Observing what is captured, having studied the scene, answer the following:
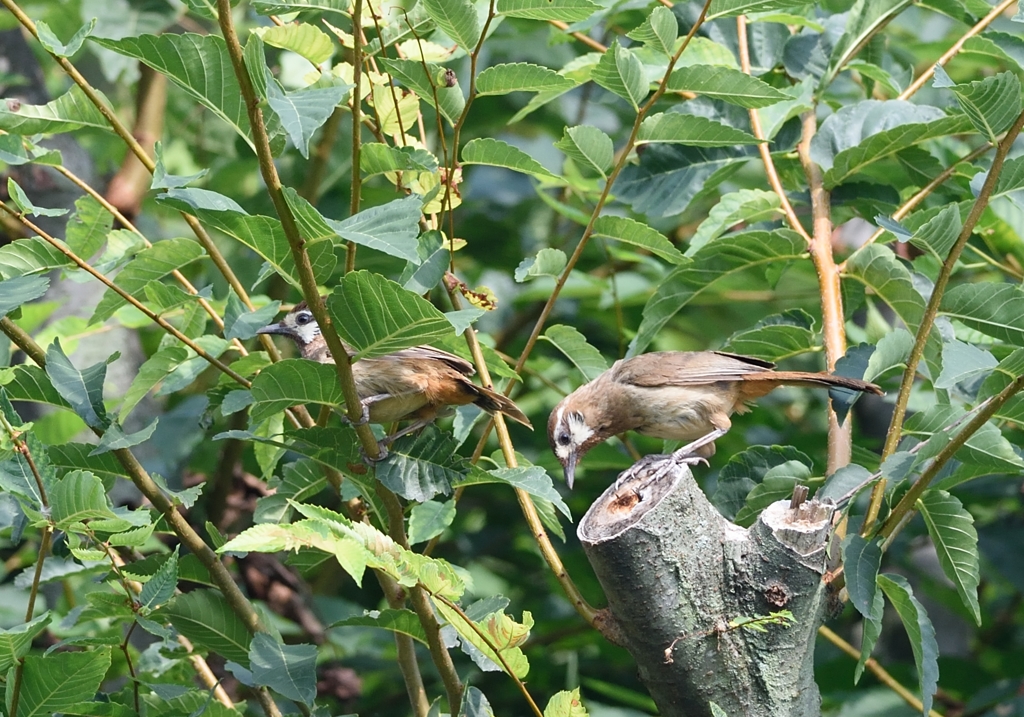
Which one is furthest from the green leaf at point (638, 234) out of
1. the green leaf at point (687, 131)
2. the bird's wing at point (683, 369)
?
the bird's wing at point (683, 369)

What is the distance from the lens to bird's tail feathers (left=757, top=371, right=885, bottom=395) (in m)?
3.31

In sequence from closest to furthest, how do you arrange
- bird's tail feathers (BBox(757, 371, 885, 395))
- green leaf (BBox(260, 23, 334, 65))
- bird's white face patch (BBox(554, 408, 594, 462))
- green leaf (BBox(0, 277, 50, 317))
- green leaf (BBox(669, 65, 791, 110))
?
green leaf (BBox(0, 277, 50, 317)) < green leaf (BBox(260, 23, 334, 65)) < green leaf (BBox(669, 65, 791, 110)) < bird's tail feathers (BBox(757, 371, 885, 395)) < bird's white face patch (BBox(554, 408, 594, 462))

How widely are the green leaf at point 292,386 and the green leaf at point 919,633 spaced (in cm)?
144

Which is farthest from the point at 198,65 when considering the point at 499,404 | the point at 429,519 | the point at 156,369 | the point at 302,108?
the point at 499,404

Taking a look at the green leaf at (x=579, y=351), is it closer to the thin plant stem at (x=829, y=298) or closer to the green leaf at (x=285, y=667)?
the thin plant stem at (x=829, y=298)

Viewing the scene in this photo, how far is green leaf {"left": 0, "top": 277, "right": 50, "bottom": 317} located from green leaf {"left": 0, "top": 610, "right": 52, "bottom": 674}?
0.69 m

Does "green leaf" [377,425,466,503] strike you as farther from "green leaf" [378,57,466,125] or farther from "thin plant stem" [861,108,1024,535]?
"thin plant stem" [861,108,1024,535]

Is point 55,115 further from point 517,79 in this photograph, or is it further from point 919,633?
point 919,633

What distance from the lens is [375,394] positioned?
368 cm

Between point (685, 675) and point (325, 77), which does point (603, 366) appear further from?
point (325, 77)

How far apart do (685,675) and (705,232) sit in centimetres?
150

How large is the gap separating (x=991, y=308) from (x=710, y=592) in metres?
1.16

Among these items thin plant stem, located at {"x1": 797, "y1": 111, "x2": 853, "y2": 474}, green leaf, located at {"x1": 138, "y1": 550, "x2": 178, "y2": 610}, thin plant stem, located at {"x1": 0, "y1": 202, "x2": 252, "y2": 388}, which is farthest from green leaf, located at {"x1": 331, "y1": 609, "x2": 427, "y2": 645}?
thin plant stem, located at {"x1": 797, "y1": 111, "x2": 853, "y2": 474}

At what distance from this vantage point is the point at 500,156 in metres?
3.00
